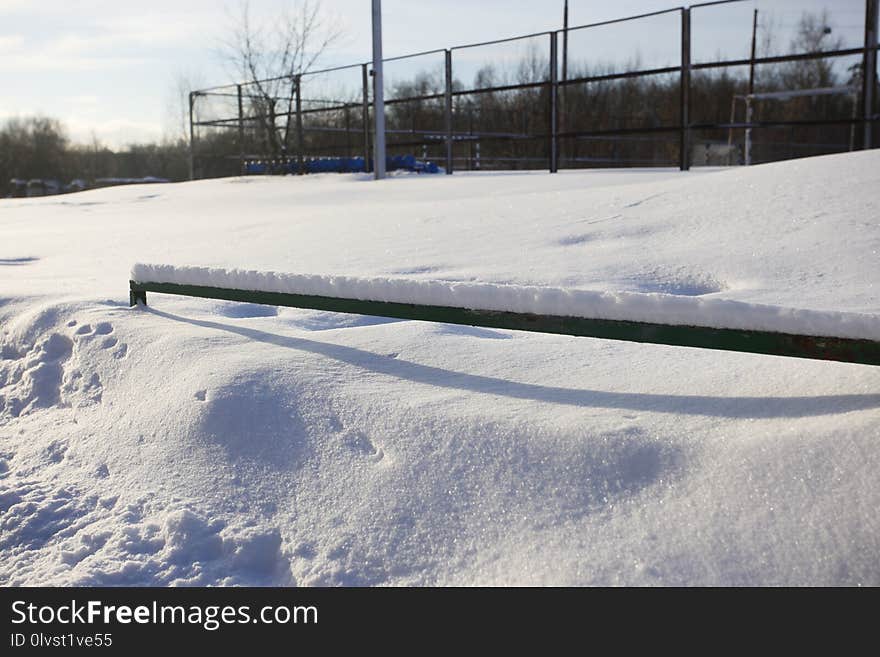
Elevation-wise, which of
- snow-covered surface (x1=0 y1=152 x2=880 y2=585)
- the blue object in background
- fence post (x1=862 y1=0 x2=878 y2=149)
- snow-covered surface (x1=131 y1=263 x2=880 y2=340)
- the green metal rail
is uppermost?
fence post (x1=862 y1=0 x2=878 y2=149)

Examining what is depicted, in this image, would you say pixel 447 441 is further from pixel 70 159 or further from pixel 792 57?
pixel 70 159

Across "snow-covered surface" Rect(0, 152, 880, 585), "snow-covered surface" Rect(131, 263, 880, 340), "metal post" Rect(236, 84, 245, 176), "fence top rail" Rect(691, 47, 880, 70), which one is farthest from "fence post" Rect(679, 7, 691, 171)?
"metal post" Rect(236, 84, 245, 176)

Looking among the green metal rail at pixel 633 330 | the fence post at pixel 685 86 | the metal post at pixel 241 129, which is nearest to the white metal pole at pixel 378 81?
the fence post at pixel 685 86

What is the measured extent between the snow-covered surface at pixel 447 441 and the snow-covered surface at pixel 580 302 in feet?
0.49

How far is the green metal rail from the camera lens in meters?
1.68

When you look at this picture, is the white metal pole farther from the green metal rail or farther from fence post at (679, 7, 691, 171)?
the green metal rail

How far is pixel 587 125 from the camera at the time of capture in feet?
57.7

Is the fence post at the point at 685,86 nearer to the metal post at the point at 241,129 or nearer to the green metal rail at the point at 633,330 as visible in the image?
the green metal rail at the point at 633,330

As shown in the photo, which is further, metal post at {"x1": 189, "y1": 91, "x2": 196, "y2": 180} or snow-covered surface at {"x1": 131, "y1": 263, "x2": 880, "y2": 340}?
metal post at {"x1": 189, "y1": 91, "x2": 196, "y2": 180}

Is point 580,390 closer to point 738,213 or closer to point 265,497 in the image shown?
point 265,497

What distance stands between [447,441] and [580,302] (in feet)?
1.64

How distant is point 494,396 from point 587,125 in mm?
16413

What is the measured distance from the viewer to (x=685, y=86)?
361 inches

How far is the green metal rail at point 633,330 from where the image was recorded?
1681 millimetres
